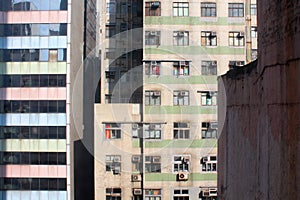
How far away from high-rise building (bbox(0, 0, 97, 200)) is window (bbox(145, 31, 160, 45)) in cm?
289

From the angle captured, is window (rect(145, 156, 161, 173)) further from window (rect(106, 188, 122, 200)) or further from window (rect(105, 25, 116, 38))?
window (rect(105, 25, 116, 38))

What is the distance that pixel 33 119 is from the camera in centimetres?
1207

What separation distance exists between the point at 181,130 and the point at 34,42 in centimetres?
515

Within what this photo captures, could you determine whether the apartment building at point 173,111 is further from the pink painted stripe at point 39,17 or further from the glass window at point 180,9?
the pink painted stripe at point 39,17

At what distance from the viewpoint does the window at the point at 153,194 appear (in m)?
10.4

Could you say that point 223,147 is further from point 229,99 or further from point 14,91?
point 14,91

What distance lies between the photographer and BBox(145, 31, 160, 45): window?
1055 centimetres

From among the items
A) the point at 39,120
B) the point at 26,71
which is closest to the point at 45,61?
the point at 26,71

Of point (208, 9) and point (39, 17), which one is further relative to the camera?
point (39, 17)

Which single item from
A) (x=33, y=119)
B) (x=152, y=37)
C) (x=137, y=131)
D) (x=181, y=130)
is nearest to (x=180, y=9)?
(x=152, y=37)

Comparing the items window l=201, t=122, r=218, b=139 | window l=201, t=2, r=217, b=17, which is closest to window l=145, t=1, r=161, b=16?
window l=201, t=2, r=217, b=17

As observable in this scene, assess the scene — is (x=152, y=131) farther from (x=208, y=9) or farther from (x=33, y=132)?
(x=33, y=132)

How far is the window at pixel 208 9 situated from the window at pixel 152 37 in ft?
4.30

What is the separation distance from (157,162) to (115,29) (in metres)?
3.91
